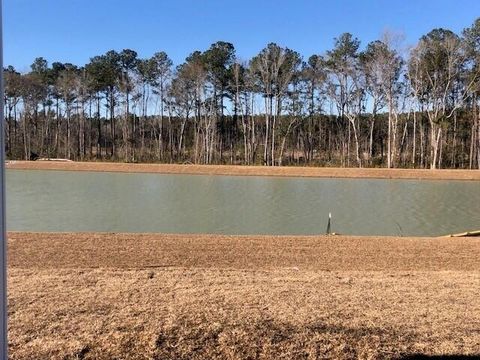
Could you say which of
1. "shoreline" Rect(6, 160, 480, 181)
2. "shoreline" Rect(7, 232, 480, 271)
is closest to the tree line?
"shoreline" Rect(6, 160, 480, 181)

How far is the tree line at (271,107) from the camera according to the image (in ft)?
167

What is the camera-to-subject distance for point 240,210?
1952 centimetres

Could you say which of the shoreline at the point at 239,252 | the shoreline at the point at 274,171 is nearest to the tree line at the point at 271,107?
the shoreline at the point at 274,171

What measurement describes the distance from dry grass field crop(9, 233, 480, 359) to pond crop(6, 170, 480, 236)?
21.5 feet

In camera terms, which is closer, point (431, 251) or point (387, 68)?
point (431, 251)

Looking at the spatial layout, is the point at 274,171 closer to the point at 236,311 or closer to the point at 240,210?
the point at 240,210

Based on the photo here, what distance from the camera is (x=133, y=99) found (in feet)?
212

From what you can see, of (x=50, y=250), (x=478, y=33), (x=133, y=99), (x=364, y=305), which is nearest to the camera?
(x=364, y=305)

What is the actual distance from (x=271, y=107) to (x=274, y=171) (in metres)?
16.3

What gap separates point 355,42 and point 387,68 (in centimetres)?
575

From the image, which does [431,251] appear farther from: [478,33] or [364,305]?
[478,33]

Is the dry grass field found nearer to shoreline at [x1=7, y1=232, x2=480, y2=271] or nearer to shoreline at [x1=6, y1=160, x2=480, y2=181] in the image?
shoreline at [x1=7, y1=232, x2=480, y2=271]

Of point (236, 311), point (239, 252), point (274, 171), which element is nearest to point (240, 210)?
point (239, 252)

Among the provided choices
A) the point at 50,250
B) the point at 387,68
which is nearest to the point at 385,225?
the point at 50,250
